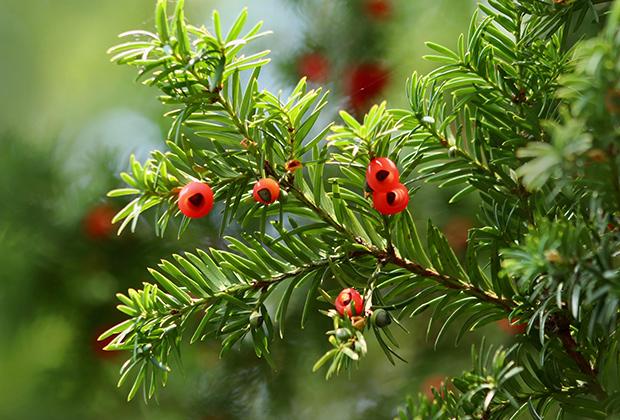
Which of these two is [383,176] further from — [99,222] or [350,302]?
[99,222]

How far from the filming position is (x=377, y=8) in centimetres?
87

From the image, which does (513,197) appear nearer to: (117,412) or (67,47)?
(117,412)

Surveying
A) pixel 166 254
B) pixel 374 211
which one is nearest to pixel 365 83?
pixel 166 254

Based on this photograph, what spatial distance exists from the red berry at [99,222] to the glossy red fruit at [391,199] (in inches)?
20.1

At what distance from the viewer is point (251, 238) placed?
0.37 metres

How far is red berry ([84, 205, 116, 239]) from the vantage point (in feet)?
2.60

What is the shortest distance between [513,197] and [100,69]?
0.98 metres

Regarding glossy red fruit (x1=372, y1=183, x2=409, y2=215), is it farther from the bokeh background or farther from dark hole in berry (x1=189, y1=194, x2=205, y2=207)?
the bokeh background

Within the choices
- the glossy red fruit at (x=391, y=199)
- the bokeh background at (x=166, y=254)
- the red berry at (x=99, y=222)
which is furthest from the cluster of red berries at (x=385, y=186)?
the red berry at (x=99, y=222)

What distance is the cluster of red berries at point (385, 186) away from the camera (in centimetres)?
33

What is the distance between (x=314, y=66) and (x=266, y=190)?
22.1 inches

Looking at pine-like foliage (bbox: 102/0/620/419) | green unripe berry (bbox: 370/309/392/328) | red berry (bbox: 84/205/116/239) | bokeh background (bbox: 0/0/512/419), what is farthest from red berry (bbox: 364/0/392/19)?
green unripe berry (bbox: 370/309/392/328)

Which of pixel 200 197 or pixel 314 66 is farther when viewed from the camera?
pixel 314 66

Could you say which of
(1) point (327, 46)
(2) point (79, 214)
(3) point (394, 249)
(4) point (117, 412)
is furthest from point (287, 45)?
(3) point (394, 249)
